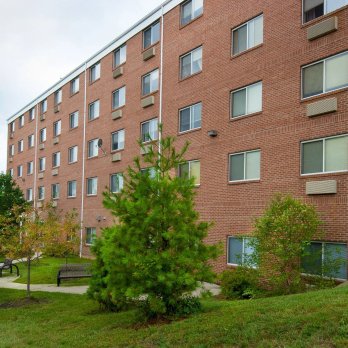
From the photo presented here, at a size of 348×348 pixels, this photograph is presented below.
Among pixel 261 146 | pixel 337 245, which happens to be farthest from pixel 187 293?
pixel 261 146

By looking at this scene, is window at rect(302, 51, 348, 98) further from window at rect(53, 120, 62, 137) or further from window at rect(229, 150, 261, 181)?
window at rect(53, 120, 62, 137)

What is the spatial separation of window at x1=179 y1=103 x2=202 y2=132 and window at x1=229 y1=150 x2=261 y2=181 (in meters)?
3.17

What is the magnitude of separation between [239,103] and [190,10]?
6.48m

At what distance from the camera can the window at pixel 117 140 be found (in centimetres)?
2826

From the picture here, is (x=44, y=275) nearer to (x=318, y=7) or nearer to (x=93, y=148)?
(x=93, y=148)

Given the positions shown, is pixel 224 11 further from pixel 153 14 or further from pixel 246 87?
pixel 153 14

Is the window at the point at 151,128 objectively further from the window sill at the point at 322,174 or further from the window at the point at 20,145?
the window at the point at 20,145

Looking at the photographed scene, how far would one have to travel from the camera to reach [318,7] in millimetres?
15703

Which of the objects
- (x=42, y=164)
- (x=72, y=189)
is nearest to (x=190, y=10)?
(x=72, y=189)

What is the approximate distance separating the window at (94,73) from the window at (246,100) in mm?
15577

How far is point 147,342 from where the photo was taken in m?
7.75

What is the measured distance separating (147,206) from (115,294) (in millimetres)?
1928

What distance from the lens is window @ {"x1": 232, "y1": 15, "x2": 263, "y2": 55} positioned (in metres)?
18.0

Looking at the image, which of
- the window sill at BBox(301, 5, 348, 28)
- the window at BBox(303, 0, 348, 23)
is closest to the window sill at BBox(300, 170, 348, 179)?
the window sill at BBox(301, 5, 348, 28)
